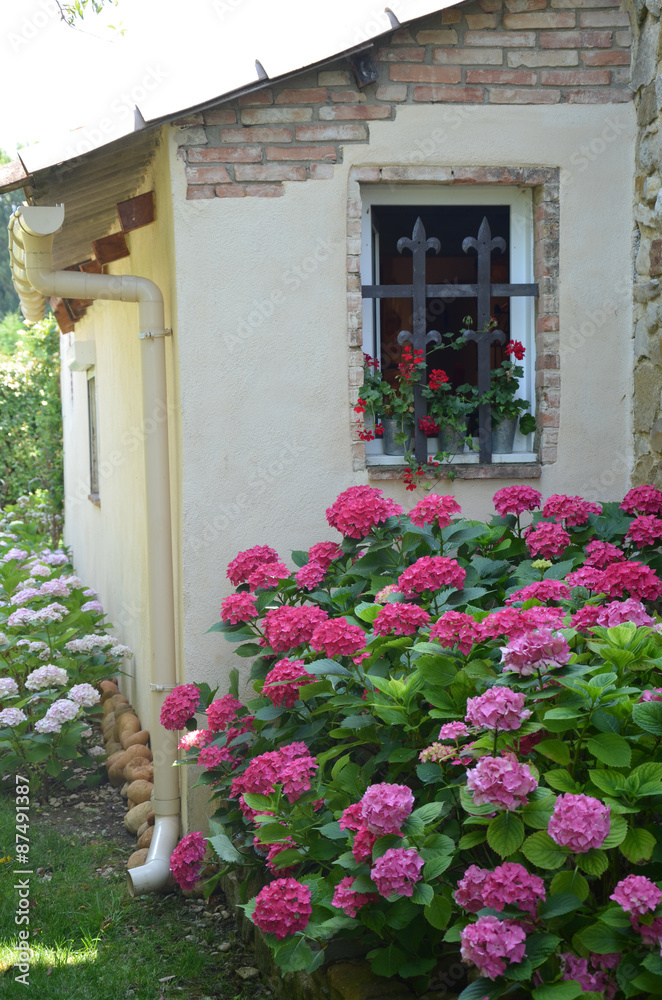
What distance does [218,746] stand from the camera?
3.11 meters

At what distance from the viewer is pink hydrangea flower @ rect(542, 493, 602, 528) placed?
340 centimetres

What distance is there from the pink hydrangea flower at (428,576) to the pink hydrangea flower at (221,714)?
85cm

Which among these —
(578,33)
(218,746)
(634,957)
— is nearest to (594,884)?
(634,957)

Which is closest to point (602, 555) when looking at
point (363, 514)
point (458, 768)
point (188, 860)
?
point (363, 514)

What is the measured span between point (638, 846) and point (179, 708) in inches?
75.6

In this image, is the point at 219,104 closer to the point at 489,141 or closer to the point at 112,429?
the point at 489,141

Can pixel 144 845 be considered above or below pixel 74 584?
below

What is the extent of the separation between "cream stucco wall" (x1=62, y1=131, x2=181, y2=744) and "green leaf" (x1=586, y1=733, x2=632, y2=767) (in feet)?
7.42

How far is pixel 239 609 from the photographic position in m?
3.20

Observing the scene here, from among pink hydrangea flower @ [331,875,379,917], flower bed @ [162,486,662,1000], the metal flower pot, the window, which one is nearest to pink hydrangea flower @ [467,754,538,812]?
flower bed @ [162,486,662,1000]

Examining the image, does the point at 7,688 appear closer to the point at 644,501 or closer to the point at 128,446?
the point at 128,446

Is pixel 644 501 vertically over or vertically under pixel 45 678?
over

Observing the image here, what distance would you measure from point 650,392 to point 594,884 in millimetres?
2264

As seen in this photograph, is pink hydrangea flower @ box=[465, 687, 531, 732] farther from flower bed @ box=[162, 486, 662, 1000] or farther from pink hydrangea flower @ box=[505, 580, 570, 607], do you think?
pink hydrangea flower @ box=[505, 580, 570, 607]
